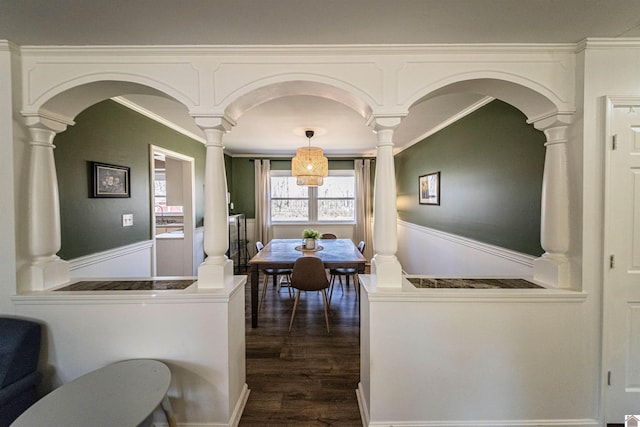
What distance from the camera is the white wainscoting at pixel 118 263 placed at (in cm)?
235

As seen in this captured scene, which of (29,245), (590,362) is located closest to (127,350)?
(29,245)

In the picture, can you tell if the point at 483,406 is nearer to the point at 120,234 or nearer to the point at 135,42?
the point at 135,42

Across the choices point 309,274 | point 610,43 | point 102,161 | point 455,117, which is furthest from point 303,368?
point 455,117

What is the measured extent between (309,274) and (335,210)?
3505 millimetres

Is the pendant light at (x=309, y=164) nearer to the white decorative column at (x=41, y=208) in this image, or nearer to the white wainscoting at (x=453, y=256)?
the white wainscoting at (x=453, y=256)

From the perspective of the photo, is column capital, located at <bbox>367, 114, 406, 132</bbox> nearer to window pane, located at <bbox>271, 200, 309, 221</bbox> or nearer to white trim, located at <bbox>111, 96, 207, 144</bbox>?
white trim, located at <bbox>111, 96, 207, 144</bbox>

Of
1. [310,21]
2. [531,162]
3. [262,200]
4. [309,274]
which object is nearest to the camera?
[310,21]

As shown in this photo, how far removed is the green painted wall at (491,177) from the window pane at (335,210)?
245 centimetres

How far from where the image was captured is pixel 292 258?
314 cm

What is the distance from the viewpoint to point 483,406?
1648mm

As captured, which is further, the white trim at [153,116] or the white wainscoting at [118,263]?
the white trim at [153,116]

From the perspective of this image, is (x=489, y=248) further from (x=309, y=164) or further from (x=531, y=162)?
(x=309, y=164)

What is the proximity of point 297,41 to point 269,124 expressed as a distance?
2078 mm

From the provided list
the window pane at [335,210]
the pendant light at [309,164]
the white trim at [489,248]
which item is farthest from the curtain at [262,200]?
the white trim at [489,248]
